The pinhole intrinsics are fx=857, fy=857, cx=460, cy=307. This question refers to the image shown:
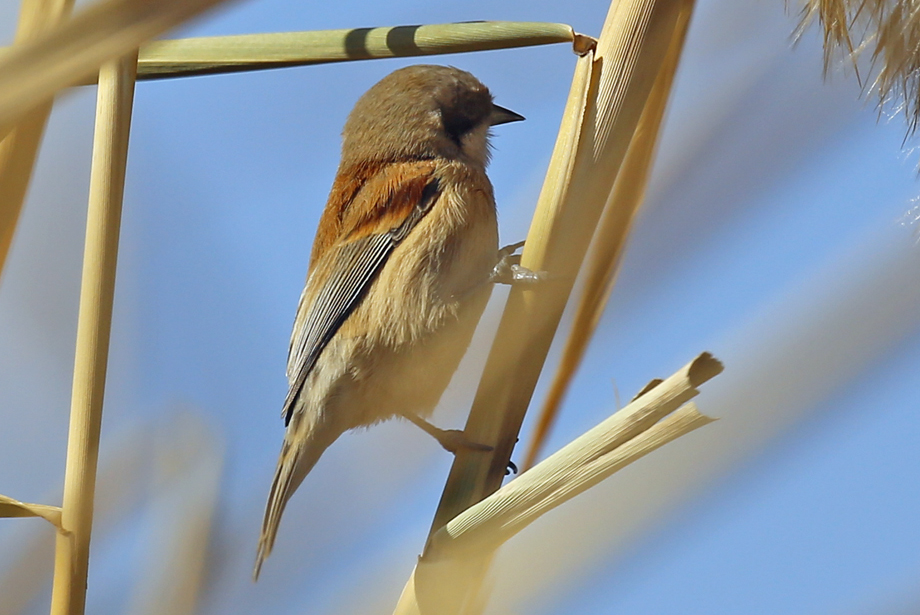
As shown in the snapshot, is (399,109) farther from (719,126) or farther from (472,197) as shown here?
(719,126)

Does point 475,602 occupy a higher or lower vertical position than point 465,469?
lower

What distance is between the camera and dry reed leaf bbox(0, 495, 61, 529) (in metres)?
1.05

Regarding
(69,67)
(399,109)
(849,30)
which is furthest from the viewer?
(399,109)

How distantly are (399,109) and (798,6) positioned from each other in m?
1.45

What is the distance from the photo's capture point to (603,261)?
140cm

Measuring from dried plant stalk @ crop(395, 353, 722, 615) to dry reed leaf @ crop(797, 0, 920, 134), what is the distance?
94cm

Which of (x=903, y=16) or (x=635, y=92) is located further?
(x=903, y=16)

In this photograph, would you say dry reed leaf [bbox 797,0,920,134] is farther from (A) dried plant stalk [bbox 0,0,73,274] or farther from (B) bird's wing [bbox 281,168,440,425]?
(A) dried plant stalk [bbox 0,0,73,274]

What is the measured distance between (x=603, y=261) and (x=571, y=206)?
0.20m

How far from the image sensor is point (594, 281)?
4.53 feet

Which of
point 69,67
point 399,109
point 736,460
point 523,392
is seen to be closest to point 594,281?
point 523,392

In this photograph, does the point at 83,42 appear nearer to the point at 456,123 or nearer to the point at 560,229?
the point at 560,229

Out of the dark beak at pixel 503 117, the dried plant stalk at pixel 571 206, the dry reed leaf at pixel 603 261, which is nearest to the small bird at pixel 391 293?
the dark beak at pixel 503 117

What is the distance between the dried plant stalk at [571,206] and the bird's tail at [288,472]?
3.47 feet
